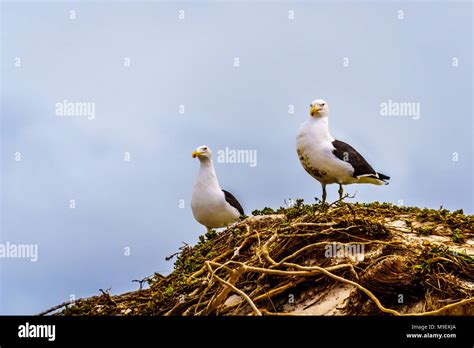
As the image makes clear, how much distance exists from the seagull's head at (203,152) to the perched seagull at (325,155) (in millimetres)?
2235

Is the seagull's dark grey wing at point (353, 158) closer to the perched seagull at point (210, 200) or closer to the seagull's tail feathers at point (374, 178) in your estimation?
the seagull's tail feathers at point (374, 178)

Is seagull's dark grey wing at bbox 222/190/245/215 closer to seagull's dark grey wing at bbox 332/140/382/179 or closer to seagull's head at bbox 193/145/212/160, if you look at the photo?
seagull's head at bbox 193/145/212/160

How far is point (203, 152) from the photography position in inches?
699

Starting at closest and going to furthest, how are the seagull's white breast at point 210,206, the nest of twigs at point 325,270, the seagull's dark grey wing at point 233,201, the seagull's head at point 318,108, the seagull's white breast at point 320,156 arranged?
the nest of twigs at point 325,270, the seagull's white breast at point 320,156, the seagull's head at point 318,108, the seagull's white breast at point 210,206, the seagull's dark grey wing at point 233,201

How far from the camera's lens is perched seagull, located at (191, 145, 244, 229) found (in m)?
17.3

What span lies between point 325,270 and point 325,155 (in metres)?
5.19

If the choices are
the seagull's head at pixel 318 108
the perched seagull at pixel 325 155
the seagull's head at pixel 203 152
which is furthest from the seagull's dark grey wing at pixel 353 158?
the seagull's head at pixel 203 152

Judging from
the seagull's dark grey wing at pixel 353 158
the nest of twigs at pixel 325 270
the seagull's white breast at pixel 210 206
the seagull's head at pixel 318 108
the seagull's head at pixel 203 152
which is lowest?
the nest of twigs at pixel 325 270

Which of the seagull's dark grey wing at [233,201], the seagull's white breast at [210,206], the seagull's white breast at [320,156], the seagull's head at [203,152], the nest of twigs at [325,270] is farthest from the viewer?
the seagull's head at [203,152]

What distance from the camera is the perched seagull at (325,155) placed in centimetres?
1598

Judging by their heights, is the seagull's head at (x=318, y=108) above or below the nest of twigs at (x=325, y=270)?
above

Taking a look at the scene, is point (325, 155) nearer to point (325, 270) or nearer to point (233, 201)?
point (233, 201)
